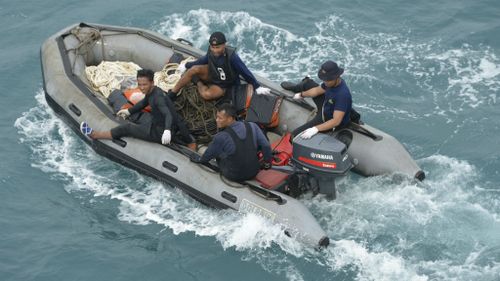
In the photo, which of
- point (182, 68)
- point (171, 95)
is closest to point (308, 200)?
point (171, 95)

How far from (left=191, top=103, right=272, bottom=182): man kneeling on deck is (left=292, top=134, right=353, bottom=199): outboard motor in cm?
42

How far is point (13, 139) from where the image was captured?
41.2 ft

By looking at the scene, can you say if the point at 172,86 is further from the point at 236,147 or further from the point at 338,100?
the point at 338,100

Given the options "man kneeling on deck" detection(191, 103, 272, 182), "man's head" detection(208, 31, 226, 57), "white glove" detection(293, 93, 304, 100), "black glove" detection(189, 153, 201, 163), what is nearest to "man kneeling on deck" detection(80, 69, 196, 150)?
"black glove" detection(189, 153, 201, 163)

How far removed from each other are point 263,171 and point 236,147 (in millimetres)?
738

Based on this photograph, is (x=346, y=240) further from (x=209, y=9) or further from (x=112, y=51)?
(x=209, y=9)

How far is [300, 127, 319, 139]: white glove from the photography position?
1016 centimetres

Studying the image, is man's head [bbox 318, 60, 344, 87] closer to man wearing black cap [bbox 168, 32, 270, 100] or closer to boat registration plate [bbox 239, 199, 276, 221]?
man wearing black cap [bbox 168, 32, 270, 100]

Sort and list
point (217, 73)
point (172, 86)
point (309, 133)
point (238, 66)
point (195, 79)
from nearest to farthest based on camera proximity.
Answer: point (309, 133), point (238, 66), point (217, 73), point (195, 79), point (172, 86)

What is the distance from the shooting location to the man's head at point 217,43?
10.7m

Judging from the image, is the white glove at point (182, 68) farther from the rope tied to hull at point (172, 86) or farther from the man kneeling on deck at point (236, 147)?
the man kneeling on deck at point (236, 147)

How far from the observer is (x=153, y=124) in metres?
10.9

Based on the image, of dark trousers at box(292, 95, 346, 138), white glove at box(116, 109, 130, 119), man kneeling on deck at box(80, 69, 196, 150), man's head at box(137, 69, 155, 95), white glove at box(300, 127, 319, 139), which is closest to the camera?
white glove at box(300, 127, 319, 139)

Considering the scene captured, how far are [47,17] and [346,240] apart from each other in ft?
31.5
